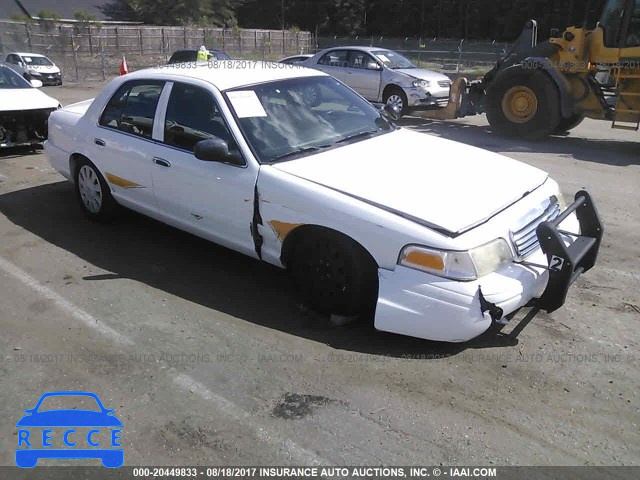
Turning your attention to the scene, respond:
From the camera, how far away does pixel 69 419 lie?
3.09 metres

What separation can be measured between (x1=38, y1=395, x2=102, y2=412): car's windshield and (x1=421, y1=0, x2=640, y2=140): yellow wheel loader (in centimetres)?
996

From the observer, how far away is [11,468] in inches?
108

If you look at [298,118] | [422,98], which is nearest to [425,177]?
[298,118]

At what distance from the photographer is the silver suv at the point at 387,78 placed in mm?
13102

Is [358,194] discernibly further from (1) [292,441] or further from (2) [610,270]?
(2) [610,270]

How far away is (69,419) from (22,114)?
23.9 feet

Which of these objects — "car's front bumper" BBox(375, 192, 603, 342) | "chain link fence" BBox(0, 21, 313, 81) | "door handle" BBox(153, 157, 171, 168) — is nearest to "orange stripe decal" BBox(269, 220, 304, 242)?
"car's front bumper" BBox(375, 192, 603, 342)

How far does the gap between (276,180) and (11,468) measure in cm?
229

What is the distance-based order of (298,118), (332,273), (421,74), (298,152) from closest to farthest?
(332,273) → (298,152) → (298,118) → (421,74)

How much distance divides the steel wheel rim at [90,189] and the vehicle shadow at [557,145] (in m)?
6.97

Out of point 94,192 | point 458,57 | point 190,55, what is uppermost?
point 458,57

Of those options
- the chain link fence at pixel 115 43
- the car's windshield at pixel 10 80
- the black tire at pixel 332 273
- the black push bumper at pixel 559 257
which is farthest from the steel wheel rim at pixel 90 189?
the chain link fence at pixel 115 43

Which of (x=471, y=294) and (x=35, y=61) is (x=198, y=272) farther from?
(x=35, y=61)

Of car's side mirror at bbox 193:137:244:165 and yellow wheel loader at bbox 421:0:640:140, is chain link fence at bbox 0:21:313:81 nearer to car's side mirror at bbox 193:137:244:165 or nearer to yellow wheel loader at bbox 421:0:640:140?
yellow wheel loader at bbox 421:0:640:140
